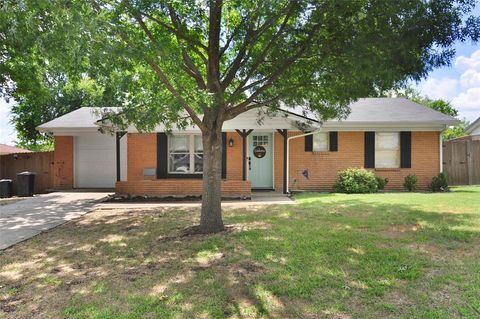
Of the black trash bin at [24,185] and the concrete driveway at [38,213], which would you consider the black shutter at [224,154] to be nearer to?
the concrete driveway at [38,213]

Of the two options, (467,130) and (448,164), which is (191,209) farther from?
(467,130)

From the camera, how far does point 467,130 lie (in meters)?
26.0

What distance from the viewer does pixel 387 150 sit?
1544cm

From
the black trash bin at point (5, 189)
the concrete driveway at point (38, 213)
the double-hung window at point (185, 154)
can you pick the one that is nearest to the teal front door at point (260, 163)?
the double-hung window at point (185, 154)

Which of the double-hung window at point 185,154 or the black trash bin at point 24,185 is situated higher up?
the double-hung window at point 185,154

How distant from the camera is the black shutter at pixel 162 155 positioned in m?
14.9

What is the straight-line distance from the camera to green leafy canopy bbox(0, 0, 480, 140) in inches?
206

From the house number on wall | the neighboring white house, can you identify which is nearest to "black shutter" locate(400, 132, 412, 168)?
the house number on wall

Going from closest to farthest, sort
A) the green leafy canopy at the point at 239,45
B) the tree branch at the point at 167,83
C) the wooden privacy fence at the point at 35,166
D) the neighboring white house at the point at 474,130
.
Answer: the green leafy canopy at the point at 239,45 → the tree branch at the point at 167,83 → the wooden privacy fence at the point at 35,166 → the neighboring white house at the point at 474,130

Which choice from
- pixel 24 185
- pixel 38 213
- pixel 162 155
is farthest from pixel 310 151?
pixel 24 185

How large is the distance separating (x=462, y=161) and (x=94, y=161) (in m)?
16.5

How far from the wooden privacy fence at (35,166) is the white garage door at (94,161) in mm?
1368

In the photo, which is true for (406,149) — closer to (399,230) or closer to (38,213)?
(399,230)

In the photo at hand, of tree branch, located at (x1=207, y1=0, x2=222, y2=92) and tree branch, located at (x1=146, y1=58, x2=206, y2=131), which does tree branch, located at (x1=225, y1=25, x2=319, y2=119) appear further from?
tree branch, located at (x1=146, y1=58, x2=206, y2=131)
